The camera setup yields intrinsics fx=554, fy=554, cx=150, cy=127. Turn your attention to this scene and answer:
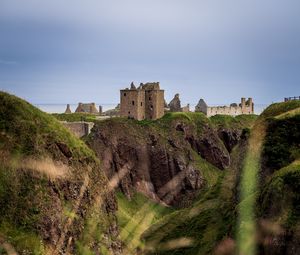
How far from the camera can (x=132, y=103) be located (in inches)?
4267

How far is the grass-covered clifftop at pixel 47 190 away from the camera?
36.0 meters

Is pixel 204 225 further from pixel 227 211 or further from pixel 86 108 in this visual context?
pixel 86 108

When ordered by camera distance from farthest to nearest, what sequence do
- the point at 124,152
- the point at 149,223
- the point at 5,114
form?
1. the point at 124,152
2. the point at 149,223
3. the point at 5,114

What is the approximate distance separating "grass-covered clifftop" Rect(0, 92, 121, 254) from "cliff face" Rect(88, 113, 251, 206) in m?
50.1

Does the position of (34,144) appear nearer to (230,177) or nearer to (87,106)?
(230,177)

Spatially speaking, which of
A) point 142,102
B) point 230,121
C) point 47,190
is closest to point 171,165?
point 142,102

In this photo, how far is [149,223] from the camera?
87.8 m

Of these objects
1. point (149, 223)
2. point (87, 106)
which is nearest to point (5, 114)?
point (149, 223)

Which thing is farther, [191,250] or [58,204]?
[191,250]

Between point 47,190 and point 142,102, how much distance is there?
2849 inches

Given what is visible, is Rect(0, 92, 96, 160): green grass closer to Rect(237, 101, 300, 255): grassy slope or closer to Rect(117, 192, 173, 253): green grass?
Rect(237, 101, 300, 255): grassy slope

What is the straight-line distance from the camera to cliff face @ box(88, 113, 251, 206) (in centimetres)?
9762

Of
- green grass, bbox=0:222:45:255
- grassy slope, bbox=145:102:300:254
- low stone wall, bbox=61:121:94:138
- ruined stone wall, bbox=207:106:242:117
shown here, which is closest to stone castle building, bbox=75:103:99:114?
ruined stone wall, bbox=207:106:242:117

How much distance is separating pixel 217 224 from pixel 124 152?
143 feet
